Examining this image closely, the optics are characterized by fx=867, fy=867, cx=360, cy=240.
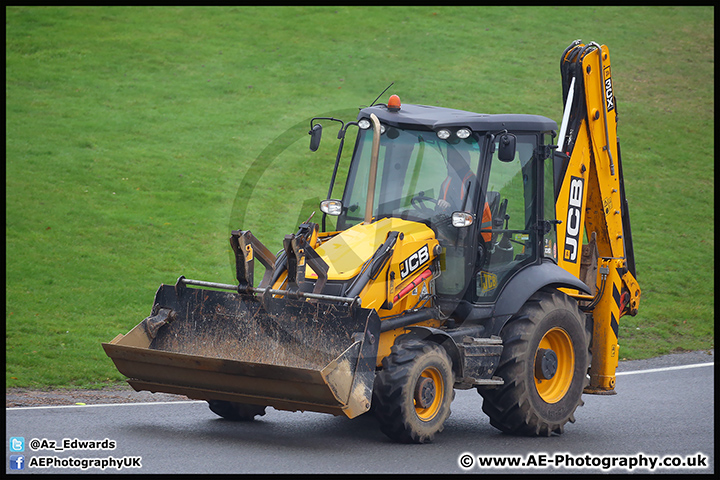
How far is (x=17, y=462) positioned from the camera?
7344 millimetres

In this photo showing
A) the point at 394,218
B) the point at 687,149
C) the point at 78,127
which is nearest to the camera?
the point at 394,218

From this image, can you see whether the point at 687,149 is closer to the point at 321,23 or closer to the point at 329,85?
the point at 329,85

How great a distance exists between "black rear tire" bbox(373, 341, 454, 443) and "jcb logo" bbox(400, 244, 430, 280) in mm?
761

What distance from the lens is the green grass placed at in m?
16.3

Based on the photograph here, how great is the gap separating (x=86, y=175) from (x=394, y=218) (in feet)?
47.8

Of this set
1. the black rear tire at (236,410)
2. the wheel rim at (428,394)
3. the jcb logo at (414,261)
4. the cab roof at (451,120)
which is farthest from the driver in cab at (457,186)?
the black rear tire at (236,410)

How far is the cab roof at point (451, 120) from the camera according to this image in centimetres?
896

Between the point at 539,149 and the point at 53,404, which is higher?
the point at 539,149

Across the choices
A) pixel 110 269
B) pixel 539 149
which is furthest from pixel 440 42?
pixel 539 149

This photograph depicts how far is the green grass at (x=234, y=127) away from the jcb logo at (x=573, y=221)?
303 centimetres

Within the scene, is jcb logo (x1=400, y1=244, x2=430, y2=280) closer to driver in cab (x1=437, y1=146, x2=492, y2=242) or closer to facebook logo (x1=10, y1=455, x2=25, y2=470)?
driver in cab (x1=437, y1=146, x2=492, y2=242)

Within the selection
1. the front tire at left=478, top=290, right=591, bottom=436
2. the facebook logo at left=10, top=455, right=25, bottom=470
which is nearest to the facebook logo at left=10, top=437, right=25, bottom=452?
the facebook logo at left=10, top=455, right=25, bottom=470

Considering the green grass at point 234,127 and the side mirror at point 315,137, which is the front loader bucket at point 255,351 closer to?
the side mirror at point 315,137

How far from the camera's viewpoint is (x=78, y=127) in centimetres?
2444
